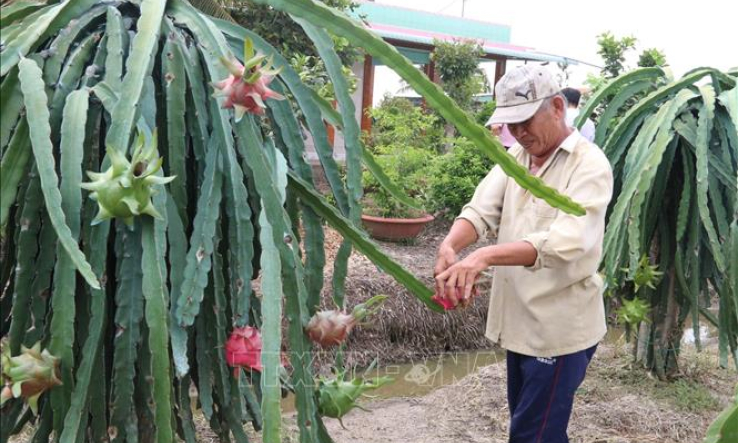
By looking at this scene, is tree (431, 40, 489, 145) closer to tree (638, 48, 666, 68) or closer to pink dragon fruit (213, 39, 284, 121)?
tree (638, 48, 666, 68)

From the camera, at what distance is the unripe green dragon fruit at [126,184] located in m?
0.85

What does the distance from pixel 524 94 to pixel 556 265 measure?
1.50 feet

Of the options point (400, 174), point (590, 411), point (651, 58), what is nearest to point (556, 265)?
point (590, 411)

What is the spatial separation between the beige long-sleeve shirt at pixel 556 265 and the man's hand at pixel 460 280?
0.70 feet

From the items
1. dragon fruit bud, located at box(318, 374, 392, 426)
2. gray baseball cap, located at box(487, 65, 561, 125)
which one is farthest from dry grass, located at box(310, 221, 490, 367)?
dragon fruit bud, located at box(318, 374, 392, 426)

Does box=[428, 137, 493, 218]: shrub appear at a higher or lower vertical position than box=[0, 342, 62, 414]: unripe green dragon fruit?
lower

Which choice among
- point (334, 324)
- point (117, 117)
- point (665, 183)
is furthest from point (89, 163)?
point (665, 183)

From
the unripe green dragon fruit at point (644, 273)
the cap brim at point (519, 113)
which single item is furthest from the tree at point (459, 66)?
the cap brim at point (519, 113)

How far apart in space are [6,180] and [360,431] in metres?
2.52

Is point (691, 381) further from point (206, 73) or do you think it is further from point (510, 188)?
point (206, 73)

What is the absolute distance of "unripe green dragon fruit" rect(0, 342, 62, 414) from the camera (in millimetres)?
818

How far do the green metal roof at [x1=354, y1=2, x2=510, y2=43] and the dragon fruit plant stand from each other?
10.5 meters

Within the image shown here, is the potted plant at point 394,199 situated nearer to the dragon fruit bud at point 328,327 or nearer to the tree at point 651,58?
the tree at point 651,58

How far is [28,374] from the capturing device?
2.74 feet
